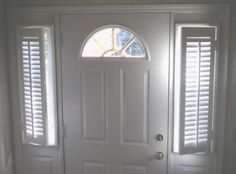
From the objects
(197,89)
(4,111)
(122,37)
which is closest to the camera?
(197,89)

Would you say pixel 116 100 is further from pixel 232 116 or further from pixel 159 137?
pixel 232 116

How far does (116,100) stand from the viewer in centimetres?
284

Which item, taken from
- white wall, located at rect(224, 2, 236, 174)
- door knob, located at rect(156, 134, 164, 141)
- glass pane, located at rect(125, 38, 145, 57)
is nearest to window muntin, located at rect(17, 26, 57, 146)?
glass pane, located at rect(125, 38, 145, 57)

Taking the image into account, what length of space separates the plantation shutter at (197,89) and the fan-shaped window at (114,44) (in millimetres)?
383

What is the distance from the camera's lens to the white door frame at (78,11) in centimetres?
264

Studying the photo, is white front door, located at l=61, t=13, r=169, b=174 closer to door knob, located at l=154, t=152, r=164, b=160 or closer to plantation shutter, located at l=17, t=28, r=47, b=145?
door knob, located at l=154, t=152, r=164, b=160

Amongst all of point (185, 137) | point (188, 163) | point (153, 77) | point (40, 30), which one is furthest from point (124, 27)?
point (188, 163)

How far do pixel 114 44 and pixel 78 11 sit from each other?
0.39m

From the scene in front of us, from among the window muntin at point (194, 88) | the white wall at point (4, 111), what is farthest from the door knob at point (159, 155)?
the white wall at point (4, 111)

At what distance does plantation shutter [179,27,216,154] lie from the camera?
2.63 meters

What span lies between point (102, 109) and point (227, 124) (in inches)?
39.9

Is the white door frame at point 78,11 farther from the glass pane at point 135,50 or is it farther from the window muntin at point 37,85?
the glass pane at point 135,50

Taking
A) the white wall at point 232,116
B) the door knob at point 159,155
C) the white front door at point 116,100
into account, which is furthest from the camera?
the door knob at point 159,155

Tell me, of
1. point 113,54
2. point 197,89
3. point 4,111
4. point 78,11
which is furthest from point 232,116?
point 4,111
